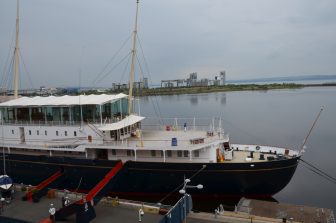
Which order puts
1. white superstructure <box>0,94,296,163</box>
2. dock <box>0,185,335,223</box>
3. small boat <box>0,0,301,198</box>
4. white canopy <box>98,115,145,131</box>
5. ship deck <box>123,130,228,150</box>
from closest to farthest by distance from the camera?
dock <box>0,185,335,223</box> < small boat <box>0,0,301,198</box> < ship deck <box>123,130,228,150</box> < white superstructure <box>0,94,296,163</box> < white canopy <box>98,115,145,131</box>

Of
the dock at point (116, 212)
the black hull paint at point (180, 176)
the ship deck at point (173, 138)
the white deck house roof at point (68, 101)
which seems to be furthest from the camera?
the white deck house roof at point (68, 101)

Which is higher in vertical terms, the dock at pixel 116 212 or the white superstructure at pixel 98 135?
the white superstructure at pixel 98 135

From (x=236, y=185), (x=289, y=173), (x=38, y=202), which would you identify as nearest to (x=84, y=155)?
(x=38, y=202)

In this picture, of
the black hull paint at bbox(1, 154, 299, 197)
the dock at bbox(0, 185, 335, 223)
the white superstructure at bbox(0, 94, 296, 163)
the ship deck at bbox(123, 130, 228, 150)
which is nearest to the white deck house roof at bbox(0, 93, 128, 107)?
the white superstructure at bbox(0, 94, 296, 163)

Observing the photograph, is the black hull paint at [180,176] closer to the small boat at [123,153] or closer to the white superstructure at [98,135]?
the small boat at [123,153]

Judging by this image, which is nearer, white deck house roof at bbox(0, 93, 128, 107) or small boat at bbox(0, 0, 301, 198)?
small boat at bbox(0, 0, 301, 198)

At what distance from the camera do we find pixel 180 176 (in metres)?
20.5

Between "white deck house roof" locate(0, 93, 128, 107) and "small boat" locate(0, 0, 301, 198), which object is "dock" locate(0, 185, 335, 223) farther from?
"white deck house roof" locate(0, 93, 128, 107)

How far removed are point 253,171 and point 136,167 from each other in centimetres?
757

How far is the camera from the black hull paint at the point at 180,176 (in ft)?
66.3

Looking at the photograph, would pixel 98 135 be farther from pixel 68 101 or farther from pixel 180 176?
pixel 180 176

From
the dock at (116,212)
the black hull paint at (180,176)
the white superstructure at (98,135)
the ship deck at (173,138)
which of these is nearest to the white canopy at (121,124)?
the white superstructure at (98,135)

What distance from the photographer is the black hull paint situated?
66.3 ft

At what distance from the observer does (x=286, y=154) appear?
22828mm
